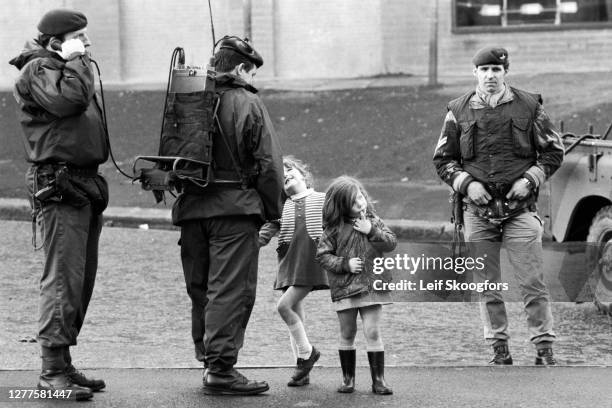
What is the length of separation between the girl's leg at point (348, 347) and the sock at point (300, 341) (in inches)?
10.6

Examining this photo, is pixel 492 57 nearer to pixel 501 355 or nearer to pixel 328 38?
pixel 501 355

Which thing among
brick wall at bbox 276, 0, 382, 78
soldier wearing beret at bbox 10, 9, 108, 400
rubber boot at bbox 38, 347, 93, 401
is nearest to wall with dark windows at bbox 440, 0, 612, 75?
brick wall at bbox 276, 0, 382, 78

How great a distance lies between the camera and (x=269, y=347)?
776cm

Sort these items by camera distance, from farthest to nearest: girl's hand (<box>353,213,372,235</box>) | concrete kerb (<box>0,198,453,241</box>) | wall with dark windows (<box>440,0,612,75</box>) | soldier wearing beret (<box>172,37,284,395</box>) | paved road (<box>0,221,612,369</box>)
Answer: wall with dark windows (<box>440,0,612,75</box>)
concrete kerb (<box>0,198,453,241</box>)
paved road (<box>0,221,612,369</box>)
girl's hand (<box>353,213,372,235</box>)
soldier wearing beret (<box>172,37,284,395</box>)

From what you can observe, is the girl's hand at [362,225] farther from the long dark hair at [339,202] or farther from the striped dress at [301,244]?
the striped dress at [301,244]

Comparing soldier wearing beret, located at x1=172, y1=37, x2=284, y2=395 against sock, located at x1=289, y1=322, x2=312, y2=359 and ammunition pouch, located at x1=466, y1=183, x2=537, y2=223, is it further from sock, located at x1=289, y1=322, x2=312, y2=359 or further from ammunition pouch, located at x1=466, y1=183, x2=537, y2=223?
ammunition pouch, located at x1=466, y1=183, x2=537, y2=223

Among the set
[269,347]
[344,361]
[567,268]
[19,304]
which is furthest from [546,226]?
[19,304]

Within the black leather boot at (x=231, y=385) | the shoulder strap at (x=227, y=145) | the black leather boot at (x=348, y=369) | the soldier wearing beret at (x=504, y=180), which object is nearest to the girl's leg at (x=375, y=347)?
the black leather boot at (x=348, y=369)

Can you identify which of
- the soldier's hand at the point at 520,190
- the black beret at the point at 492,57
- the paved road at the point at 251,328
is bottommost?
the paved road at the point at 251,328

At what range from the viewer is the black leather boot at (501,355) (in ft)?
23.1

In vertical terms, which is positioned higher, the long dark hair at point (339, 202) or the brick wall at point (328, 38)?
the brick wall at point (328, 38)

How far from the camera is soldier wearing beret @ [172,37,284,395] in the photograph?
6160 millimetres

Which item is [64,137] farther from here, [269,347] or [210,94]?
[269,347]

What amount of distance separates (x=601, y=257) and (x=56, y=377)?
4.09 metres
